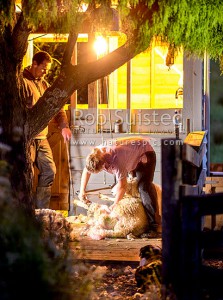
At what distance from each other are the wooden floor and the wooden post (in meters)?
2.84

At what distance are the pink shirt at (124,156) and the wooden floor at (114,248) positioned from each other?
0.87m

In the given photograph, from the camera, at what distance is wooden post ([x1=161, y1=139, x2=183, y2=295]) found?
223 inches

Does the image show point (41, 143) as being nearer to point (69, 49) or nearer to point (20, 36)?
point (69, 49)

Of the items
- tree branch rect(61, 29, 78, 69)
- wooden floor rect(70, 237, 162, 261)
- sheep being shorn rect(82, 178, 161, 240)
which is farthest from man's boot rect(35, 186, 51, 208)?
tree branch rect(61, 29, 78, 69)

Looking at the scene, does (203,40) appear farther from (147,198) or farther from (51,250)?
(51,250)

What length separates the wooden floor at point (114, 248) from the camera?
864cm

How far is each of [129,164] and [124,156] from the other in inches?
5.4

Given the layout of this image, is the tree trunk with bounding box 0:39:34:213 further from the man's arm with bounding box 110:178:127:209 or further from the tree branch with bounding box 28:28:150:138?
the man's arm with bounding box 110:178:127:209

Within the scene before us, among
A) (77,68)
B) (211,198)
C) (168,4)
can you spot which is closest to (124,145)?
(77,68)

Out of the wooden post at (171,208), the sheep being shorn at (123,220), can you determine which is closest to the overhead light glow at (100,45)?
the sheep being shorn at (123,220)

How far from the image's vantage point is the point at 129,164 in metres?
9.20

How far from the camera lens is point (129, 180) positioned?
9.50m

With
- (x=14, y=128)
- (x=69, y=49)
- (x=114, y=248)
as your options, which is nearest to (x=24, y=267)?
(x=14, y=128)

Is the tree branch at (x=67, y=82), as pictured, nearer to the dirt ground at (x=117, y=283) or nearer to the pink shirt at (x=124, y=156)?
the pink shirt at (x=124, y=156)
